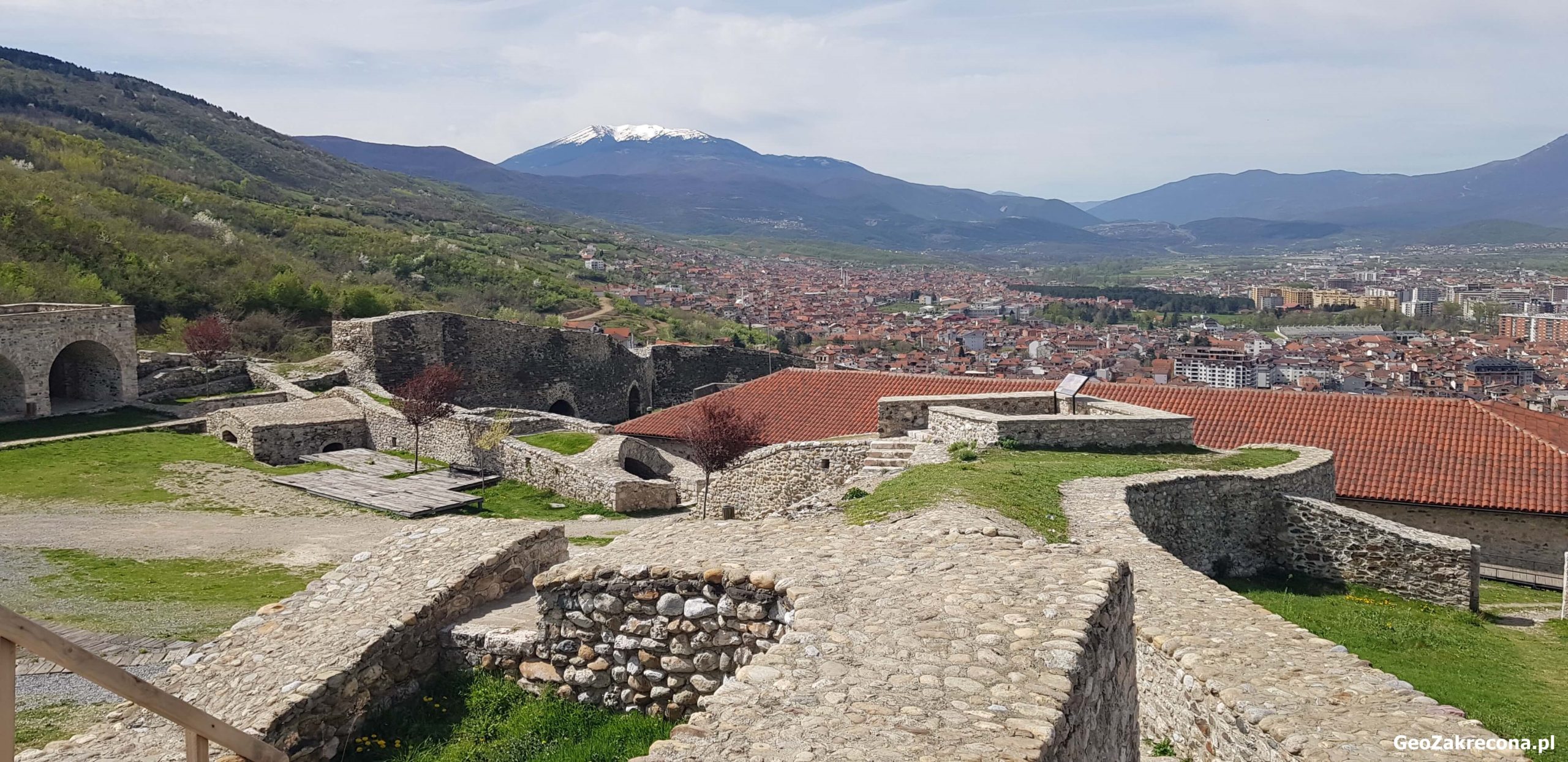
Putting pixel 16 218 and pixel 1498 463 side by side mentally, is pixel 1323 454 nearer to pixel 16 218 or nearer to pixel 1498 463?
pixel 1498 463

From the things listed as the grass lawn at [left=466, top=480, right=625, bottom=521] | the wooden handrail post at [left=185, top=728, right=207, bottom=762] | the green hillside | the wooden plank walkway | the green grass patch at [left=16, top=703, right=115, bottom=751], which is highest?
the green hillside

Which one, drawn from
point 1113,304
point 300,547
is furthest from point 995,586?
point 1113,304

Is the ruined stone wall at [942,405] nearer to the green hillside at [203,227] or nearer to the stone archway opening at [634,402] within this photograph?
the stone archway opening at [634,402]

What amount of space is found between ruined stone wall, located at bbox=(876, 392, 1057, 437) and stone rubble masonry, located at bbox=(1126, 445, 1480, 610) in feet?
15.7

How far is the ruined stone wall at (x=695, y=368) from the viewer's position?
124ft

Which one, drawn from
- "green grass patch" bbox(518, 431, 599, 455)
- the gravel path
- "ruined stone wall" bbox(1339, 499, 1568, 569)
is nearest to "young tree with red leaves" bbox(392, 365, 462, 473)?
"green grass patch" bbox(518, 431, 599, 455)

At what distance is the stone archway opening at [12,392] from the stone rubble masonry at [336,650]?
17.4m

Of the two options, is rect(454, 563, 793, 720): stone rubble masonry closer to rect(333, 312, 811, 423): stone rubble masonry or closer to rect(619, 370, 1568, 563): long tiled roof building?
rect(619, 370, 1568, 563): long tiled roof building

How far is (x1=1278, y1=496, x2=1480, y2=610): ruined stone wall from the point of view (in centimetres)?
1183

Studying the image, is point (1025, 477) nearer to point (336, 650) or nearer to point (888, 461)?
point (888, 461)

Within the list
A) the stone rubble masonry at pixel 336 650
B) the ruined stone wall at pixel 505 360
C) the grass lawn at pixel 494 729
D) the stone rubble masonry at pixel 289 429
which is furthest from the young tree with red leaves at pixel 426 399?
the grass lawn at pixel 494 729

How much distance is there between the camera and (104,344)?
22812 millimetres

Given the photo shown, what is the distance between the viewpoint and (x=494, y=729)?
6.15 metres

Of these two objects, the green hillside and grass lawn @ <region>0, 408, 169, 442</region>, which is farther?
the green hillside
